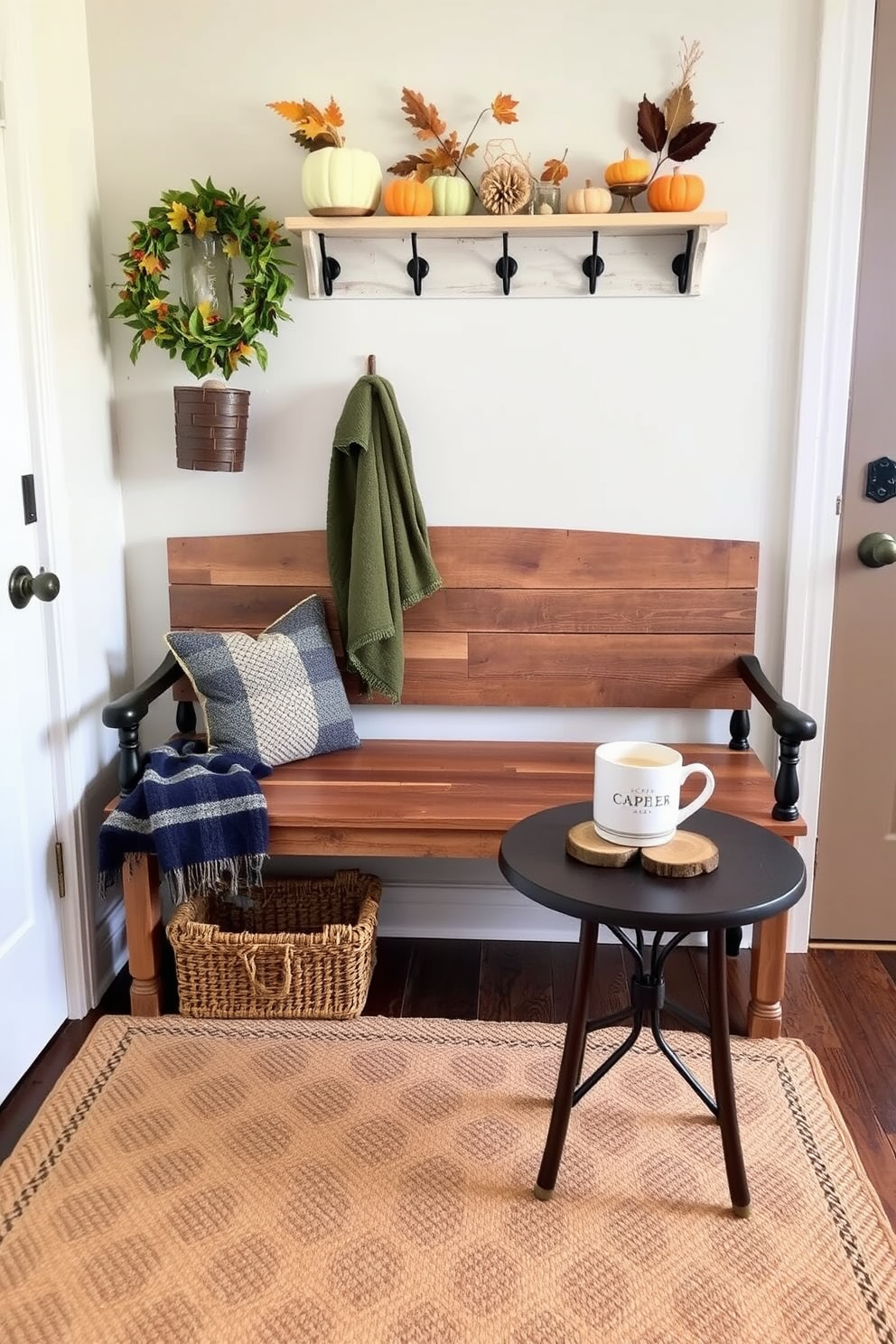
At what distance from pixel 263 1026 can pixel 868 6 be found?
7.83 feet

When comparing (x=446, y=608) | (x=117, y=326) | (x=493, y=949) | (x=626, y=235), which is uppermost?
(x=626, y=235)

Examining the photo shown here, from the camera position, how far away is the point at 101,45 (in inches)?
91.6

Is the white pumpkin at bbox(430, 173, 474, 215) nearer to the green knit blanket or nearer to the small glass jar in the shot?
the small glass jar

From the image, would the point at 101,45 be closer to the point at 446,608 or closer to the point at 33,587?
the point at 33,587

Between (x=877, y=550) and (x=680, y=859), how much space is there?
3.77ft

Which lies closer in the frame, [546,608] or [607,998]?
[607,998]

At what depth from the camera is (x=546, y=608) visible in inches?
97.4

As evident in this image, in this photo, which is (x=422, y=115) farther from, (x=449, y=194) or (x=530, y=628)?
(x=530, y=628)

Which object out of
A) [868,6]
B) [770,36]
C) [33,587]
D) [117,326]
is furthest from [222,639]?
[868,6]

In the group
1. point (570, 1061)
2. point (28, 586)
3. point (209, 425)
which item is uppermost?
point (209, 425)

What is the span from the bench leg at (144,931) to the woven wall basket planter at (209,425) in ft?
2.73

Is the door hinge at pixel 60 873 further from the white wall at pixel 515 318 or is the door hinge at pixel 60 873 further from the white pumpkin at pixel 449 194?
the white pumpkin at pixel 449 194

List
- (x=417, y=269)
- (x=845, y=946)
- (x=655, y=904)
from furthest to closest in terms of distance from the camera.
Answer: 1. (x=845, y=946)
2. (x=417, y=269)
3. (x=655, y=904)

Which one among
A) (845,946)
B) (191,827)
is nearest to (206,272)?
(191,827)
